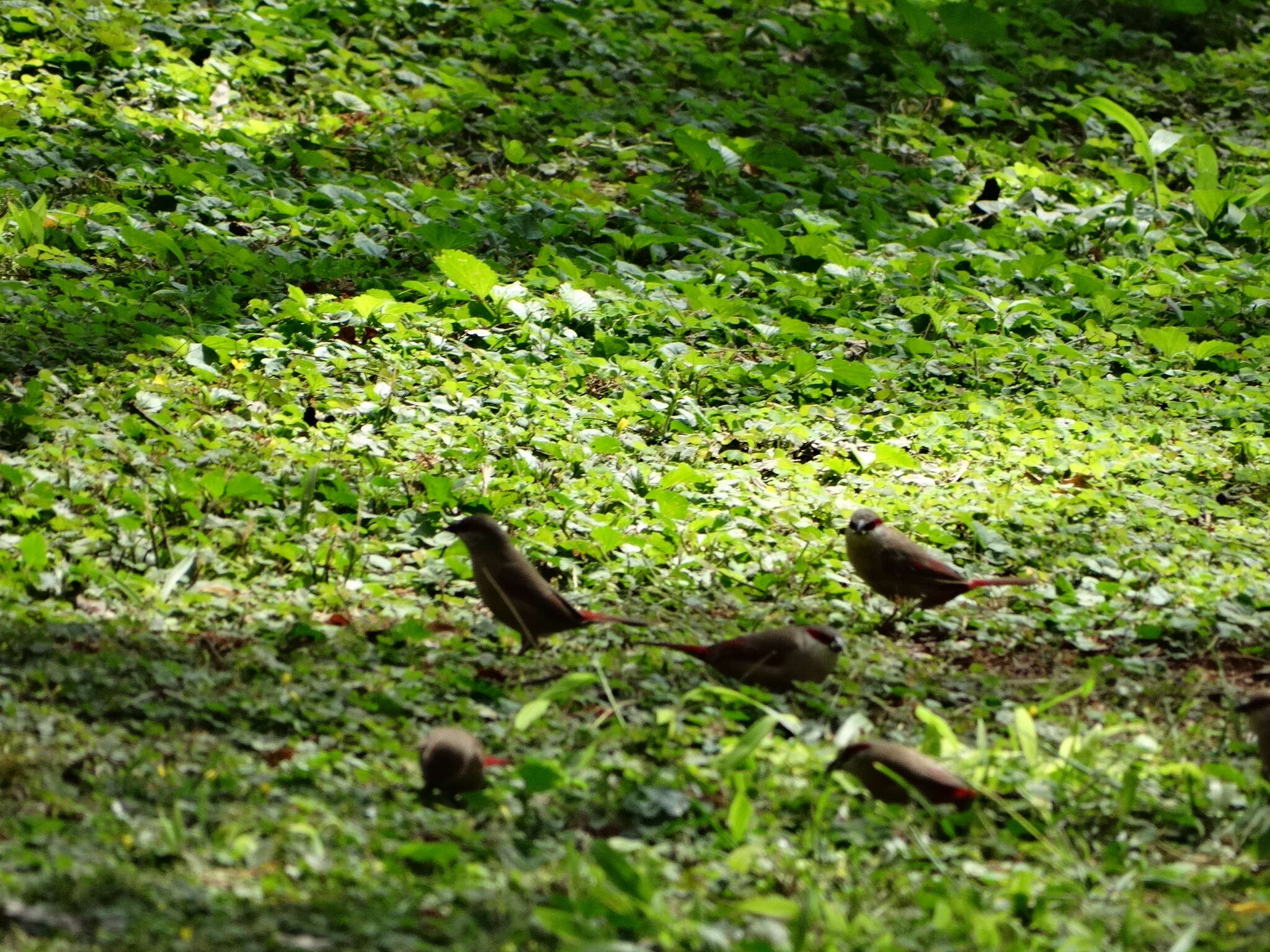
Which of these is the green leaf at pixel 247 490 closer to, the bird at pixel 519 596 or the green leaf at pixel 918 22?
the bird at pixel 519 596

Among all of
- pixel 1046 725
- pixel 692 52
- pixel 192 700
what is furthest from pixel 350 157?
pixel 1046 725

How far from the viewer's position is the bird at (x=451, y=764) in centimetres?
305

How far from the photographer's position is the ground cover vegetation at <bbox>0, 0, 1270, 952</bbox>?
113 inches

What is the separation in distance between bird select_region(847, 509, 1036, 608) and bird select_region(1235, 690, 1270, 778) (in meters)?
0.85

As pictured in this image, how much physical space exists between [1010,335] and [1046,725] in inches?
134

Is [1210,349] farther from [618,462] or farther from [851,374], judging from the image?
[618,462]

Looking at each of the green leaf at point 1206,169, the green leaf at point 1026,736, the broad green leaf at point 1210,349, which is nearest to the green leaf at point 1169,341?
the broad green leaf at point 1210,349

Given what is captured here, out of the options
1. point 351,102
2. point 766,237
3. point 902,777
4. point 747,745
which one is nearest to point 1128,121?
point 766,237

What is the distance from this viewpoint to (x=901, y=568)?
4191mm

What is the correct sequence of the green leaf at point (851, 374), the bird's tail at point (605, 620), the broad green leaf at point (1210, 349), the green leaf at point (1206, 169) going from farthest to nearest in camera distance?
1. the green leaf at point (1206, 169)
2. the broad green leaf at point (1210, 349)
3. the green leaf at point (851, 374)
4. the bird's tail at point (605, 620)

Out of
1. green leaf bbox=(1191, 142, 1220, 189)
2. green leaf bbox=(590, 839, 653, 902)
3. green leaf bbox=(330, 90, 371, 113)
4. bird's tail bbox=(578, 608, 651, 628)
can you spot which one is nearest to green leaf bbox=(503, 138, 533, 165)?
green leaf bbox=(330, 90, 371, 113)

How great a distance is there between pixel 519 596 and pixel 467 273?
2678 mm

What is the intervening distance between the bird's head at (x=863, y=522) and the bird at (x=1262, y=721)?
1.22m

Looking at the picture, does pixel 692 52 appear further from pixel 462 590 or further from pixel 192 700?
pixel 192 700
